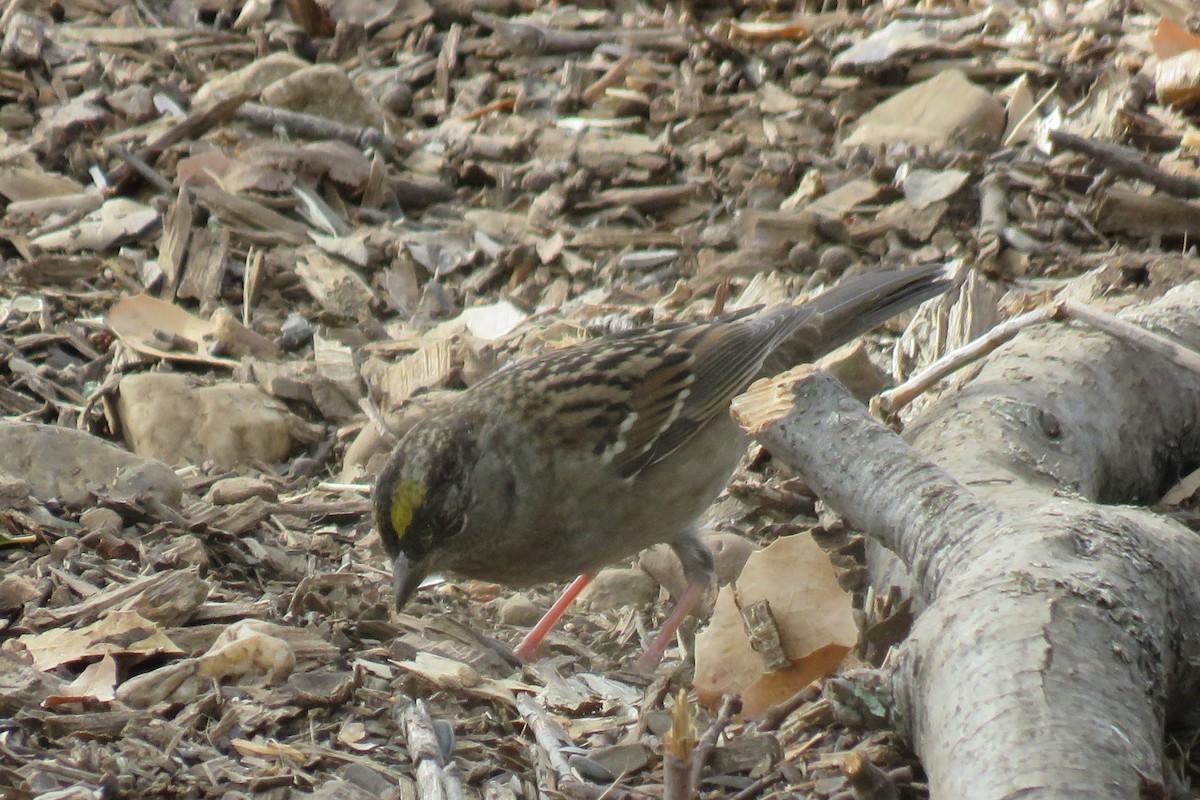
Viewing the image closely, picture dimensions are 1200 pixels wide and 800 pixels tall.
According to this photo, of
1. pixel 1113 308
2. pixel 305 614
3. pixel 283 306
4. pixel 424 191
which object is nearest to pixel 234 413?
pixel 283 306

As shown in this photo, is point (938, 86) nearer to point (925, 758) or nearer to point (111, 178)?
point (111, 178)

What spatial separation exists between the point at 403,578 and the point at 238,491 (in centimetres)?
100

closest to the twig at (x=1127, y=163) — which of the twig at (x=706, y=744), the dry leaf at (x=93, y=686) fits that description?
the twig at (x=706, y=744)

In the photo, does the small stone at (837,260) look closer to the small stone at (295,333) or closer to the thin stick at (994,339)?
the thin stick at (994,339)

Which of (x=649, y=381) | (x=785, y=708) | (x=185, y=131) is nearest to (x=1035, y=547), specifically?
(x=785, y=708)

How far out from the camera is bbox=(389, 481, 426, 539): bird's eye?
455cm

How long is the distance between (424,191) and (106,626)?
3.96 m

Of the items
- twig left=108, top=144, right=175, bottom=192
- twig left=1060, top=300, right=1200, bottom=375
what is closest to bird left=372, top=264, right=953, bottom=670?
twig left=1060, top=300, right=1200, bottom=375

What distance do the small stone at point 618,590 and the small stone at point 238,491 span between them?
4.06 feet

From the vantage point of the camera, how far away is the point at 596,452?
5223 mm

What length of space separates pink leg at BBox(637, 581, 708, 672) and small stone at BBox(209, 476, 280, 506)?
4.94 ft

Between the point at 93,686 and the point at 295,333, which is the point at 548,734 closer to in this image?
the point at 93,686

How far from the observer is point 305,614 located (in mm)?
4375

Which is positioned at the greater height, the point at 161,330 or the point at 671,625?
the point at 161,330
